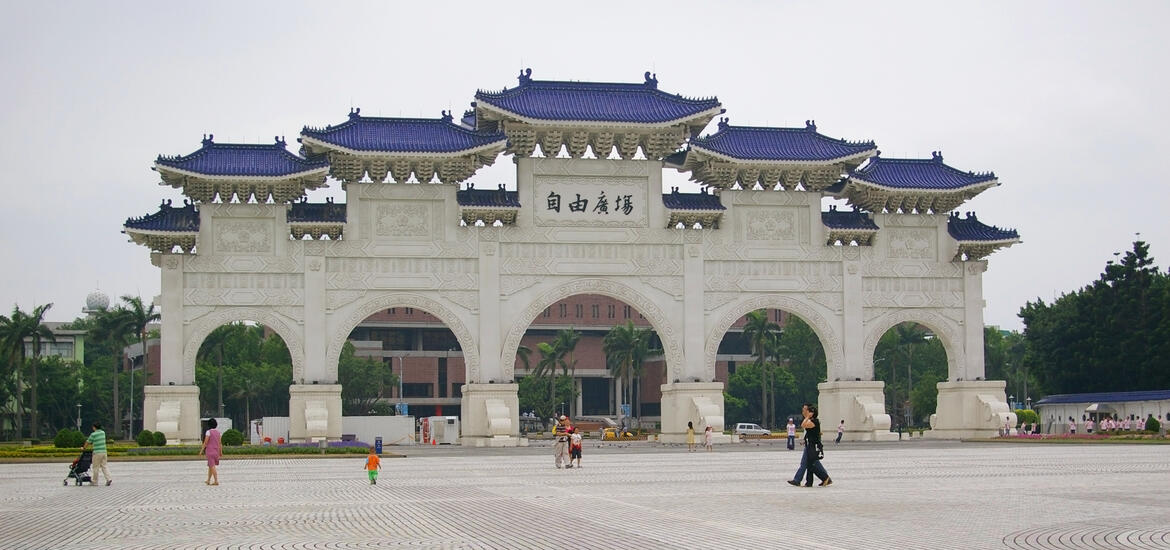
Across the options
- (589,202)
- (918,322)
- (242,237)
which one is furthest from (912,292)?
(242,237)

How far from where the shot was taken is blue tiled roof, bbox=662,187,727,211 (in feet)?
130

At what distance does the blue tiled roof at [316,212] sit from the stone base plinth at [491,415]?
6339mm

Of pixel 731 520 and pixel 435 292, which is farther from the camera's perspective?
pixel 435 292

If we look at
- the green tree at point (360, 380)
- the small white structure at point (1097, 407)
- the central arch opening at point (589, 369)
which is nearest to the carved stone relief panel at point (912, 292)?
the small white structure at point (1097, 407)

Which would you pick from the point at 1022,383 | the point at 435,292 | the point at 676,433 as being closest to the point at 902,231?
the point at 676,433

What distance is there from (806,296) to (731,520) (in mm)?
28662

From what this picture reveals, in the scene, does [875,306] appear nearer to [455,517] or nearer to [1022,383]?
[455,517]

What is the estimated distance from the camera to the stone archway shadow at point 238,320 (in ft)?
123

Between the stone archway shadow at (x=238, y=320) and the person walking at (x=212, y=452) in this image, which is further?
the stone archway shadow at (x=238, y=320)

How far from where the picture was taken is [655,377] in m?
83.8

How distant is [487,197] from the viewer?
127 ft

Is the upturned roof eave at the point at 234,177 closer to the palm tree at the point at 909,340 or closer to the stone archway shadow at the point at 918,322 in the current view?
the stone archway shadow at the point at 918,322

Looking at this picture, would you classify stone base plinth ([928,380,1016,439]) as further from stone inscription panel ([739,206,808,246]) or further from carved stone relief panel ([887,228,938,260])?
stone inscription panel ([739,206,808,246])

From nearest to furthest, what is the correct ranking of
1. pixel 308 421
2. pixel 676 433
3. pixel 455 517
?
pixel 455 517, pixel 308 421, pixel 676 433
